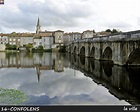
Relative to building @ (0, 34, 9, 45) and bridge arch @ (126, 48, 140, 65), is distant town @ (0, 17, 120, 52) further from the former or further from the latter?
bridge arch @ (126, 48, 140, 65)

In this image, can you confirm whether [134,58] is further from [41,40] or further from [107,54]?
[41,40]

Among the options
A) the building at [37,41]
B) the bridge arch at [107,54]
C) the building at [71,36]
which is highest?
the building at [71,36]

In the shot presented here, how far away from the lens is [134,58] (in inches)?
955

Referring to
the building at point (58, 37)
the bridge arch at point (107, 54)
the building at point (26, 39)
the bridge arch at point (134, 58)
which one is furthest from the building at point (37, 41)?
the bridge arch at point (134, 58)

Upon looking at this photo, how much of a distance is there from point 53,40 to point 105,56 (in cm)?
5959

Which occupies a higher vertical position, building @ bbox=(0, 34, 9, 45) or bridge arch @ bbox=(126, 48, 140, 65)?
building @ bbox=(0, 34, 9, 45)

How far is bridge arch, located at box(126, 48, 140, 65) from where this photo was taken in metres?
22.8

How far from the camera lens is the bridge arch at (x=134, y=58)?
22816mm


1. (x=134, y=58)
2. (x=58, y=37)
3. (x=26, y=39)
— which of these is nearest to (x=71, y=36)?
(x=58, y=37)

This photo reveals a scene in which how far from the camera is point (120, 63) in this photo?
24.6 m

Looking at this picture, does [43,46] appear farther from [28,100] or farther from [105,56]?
[28,100]

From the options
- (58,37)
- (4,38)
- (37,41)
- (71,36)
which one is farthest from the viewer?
(4,38)

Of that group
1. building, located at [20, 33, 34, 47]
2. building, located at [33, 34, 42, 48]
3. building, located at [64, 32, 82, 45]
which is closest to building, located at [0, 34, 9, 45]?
building, located at [20, 33, 34, 47]

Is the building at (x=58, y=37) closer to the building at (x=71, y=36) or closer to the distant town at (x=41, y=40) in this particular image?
the distant town at (x=41, y=40)
